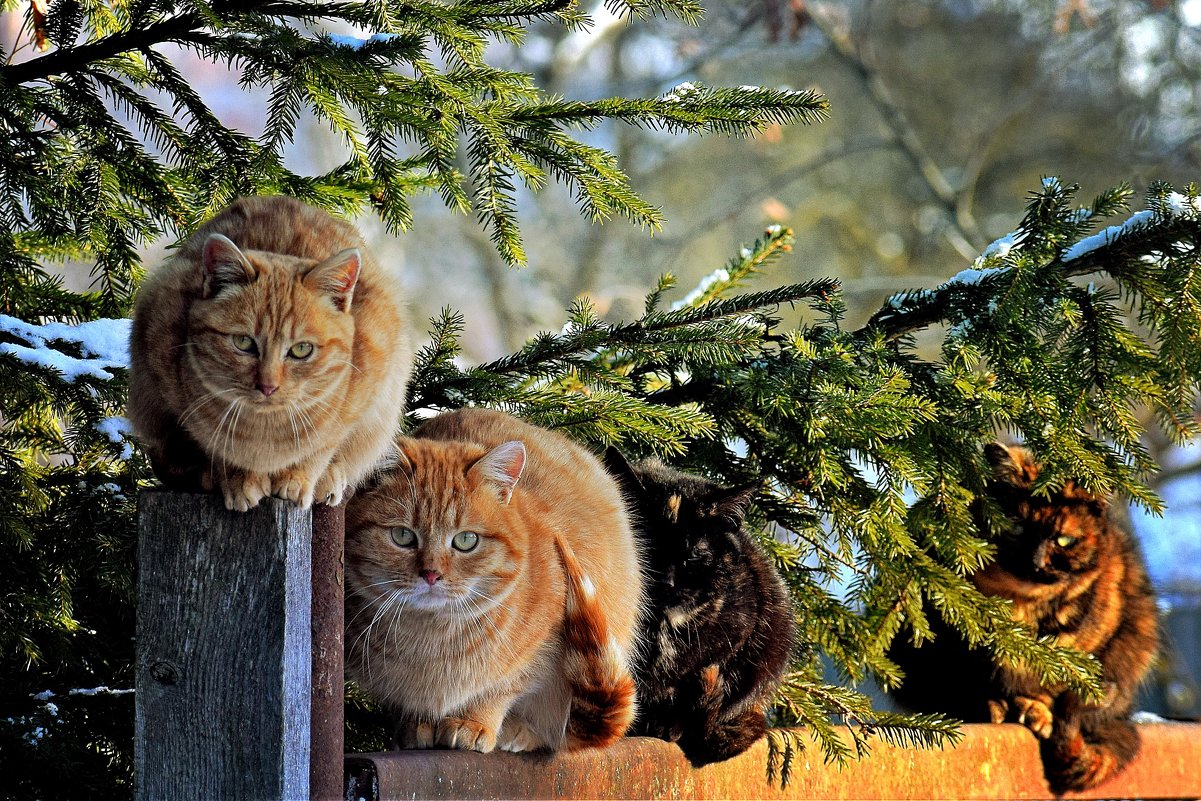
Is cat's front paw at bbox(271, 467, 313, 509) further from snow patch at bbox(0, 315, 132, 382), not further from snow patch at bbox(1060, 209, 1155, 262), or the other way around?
snow patch at bbox(1060, 209, 1155, 262)

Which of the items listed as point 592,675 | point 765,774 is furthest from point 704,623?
point 592,675

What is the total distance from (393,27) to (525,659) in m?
0.98

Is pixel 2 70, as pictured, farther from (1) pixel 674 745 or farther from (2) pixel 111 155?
(1) pixel 674 745

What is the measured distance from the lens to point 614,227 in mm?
11477

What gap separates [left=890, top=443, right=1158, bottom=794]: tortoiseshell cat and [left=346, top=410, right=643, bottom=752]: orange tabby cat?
141 centimetres

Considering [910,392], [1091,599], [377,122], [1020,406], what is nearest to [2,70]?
[377,122]

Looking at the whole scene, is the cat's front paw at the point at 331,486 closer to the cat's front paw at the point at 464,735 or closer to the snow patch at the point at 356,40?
the cat's front paw at the point at 464,735

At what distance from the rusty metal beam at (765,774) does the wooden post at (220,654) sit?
16cm

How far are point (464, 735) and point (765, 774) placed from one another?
672 millimetres

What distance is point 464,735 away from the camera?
1609mm

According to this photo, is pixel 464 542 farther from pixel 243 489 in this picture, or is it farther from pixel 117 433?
pixel 117 433

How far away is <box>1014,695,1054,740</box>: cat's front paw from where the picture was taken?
2.61 meters

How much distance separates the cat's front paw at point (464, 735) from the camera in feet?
5.27

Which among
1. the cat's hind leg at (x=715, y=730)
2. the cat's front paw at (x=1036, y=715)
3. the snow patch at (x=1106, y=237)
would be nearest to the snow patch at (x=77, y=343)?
the cat's hind leg at (x=715, y=730)
